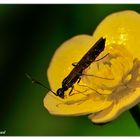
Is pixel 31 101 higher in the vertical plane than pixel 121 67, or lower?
lower

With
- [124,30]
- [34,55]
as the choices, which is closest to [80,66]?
[124,30]

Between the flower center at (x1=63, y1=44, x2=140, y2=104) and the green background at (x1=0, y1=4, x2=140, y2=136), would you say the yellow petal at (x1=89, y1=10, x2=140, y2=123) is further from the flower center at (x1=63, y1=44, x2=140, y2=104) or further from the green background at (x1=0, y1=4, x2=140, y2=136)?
the green background at (x1=0, y1=4, x2=140, y2=136)

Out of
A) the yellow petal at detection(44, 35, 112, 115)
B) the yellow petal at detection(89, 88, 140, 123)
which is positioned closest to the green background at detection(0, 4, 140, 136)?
the yellow petal at detection(44, 35, 112, 115)

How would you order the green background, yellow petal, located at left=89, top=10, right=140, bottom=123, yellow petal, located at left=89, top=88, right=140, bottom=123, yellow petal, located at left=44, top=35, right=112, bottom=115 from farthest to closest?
the green background < yellow petal, located at left=89, top=10, right=140, bottom=123 < yellow petal, located at left=44, top=35, right=112, bottom=115 < yellow petal, located at left=89, top=88, right=140, bottom=123

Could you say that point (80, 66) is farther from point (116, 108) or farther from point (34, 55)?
point (34, 55)

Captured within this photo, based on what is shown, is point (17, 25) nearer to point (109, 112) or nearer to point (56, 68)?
point (56, 68)

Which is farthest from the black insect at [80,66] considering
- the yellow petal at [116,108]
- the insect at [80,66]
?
the yellow petal at [116,108]
